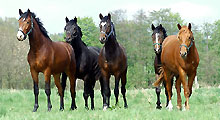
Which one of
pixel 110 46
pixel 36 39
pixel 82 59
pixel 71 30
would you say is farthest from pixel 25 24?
pixel 110 46

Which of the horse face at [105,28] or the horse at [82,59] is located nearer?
the horse face at [105,28]

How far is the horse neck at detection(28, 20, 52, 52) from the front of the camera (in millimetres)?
9281

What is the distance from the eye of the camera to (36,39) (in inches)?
368

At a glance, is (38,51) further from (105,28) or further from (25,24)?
(105,28)

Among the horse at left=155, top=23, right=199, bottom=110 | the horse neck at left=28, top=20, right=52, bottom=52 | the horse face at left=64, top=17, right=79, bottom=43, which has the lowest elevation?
the horse at left=155, top=23, right=199, bottom=110

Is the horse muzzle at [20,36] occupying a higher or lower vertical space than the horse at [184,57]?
higher

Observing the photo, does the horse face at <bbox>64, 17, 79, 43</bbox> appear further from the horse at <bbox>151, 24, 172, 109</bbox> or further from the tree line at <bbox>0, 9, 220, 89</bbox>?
the tree line at <bbox>0, 9, 220, 89</bbox>

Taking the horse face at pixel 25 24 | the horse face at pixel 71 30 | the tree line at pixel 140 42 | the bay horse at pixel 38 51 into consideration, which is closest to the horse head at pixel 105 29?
the horse face at pixel 71 30

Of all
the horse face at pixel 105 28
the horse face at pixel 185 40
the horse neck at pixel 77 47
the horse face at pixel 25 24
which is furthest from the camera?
the horse neck at pixel 77 47

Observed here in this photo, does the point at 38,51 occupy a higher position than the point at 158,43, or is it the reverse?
the point at 158,43

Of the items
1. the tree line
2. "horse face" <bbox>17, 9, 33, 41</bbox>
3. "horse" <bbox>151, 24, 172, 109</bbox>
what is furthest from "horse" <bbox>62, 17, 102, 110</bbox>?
the tree line

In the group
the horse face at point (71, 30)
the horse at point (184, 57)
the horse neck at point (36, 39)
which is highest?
the horse face at point (71, 30)

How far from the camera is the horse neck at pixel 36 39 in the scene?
928 cm

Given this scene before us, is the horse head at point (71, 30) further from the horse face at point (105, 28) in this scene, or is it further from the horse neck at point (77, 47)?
the horse face at point (105, 28)
